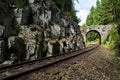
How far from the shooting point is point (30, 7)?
20.7 m

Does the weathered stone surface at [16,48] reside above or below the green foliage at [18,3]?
below

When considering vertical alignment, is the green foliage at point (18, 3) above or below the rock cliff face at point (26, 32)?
above

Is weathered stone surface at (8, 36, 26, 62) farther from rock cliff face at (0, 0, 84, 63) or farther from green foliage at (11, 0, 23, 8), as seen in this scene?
green foliage at (11, 0, 23, 8)

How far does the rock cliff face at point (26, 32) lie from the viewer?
1368 cm

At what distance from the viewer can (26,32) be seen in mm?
16797

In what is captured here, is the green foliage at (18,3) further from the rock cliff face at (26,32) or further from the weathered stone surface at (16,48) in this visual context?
the weathered stone surface at (16,48)

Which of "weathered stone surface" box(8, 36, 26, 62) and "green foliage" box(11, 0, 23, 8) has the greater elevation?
"green foliage" box(11, 0, 23, 8)

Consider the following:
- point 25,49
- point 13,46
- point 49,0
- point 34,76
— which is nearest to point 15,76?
point 34,76

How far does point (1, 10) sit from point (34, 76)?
931cm

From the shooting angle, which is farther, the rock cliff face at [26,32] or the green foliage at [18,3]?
the green foliage at [18,3]

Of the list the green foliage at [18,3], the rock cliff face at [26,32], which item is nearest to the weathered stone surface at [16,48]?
the rock cliff face at [26,32]

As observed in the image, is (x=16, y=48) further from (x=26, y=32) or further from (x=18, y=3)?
(x=18, y=3)

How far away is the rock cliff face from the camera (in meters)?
13.7

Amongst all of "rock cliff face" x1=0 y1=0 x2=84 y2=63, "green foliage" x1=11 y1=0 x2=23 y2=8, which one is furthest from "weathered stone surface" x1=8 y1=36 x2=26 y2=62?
"green foliage" x1=11 y1=0 x2=23 y2=8
